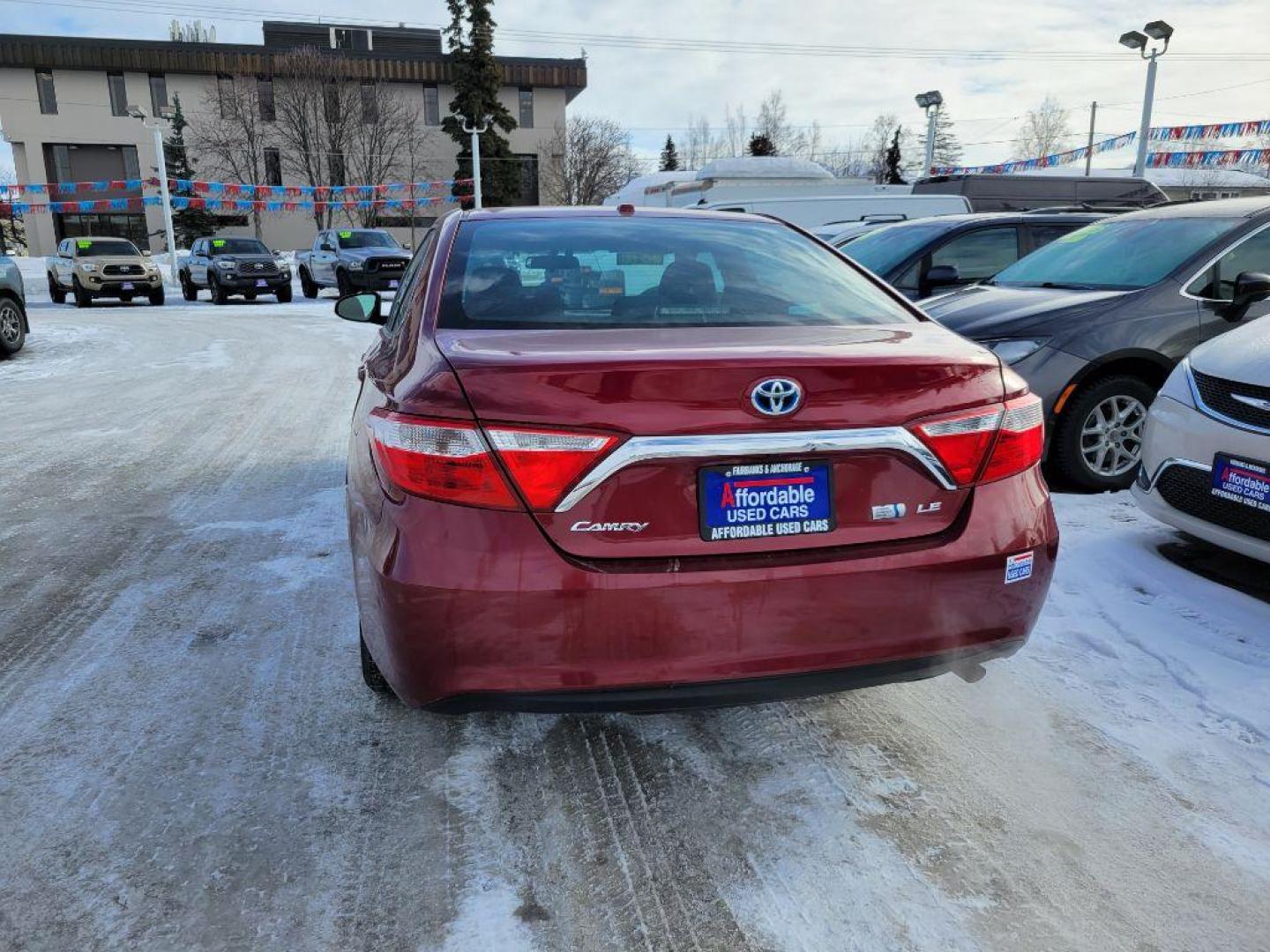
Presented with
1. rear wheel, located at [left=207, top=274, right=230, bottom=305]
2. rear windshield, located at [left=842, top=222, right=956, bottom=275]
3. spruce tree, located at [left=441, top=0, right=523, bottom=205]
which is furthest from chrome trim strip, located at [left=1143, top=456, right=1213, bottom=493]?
spruce tree, located at [left=441, top=0, right=523, bottom=205]

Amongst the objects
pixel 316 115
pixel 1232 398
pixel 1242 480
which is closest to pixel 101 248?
pixel 1232 398

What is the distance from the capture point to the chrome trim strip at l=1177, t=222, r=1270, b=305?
5391 mm

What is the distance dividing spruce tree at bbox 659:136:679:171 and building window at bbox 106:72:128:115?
44466 mm

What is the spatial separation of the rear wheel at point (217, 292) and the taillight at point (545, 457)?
22.7m

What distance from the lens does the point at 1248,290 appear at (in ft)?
16.5

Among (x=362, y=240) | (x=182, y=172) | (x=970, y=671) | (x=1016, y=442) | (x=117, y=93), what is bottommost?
(x=970, y=671)

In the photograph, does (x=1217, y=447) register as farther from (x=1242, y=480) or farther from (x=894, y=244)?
(x=894, y=244)

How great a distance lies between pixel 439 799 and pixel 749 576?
3.51ft

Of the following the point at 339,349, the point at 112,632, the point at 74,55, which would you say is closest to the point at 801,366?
the point at 112,632

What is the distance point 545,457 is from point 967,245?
279 inches

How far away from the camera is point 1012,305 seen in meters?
5.66

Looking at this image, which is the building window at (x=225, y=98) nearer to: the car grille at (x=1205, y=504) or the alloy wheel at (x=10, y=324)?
the alloy wheel at (x=10, y=324)

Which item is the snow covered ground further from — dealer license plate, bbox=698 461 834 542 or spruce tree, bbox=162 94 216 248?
spruce tree, bbox=162 94 216 248

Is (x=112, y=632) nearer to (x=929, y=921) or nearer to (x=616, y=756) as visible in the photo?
(x=616, y=756)
